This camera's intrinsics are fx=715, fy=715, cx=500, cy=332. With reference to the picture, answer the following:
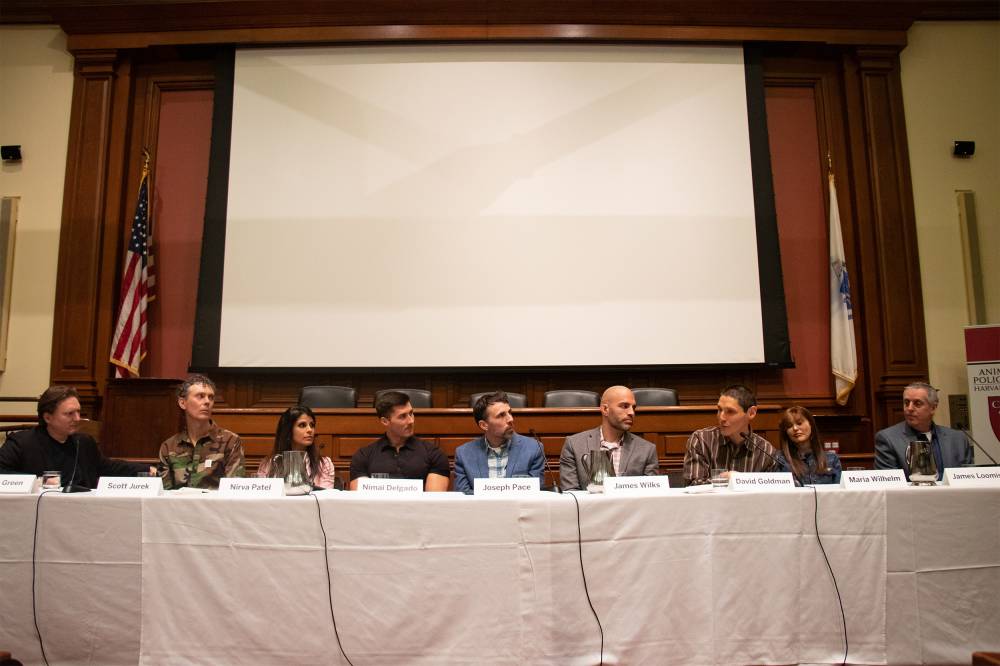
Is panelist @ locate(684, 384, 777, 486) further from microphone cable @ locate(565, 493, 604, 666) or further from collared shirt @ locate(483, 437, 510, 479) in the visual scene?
microphone cable @ locate(565, 493, 604, 666)

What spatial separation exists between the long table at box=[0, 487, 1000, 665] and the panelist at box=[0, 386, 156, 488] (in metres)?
0.95

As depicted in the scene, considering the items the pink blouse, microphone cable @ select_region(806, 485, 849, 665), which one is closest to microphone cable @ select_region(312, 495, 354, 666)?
the pink blouse

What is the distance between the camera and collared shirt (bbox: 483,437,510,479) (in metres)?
3.35

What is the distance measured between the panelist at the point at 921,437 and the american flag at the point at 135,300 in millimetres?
5337

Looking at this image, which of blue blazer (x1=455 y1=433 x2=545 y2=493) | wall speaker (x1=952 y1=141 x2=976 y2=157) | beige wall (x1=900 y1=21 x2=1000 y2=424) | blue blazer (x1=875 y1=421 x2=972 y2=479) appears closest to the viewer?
blue blazer (x1=455 y1=433 x2=545 y2=493)

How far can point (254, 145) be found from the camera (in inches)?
238

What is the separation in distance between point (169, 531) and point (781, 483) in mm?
1930

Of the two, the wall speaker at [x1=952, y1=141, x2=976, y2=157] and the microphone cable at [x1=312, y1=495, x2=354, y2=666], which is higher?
the wall speaker at [x1=952, y1=141, x2=976, y2=157]

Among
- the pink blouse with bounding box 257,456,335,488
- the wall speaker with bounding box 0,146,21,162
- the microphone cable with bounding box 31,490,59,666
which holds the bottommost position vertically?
the microphone cable with bounding box 31,490,59,666

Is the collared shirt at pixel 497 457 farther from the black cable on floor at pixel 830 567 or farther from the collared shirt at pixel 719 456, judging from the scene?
the black cable on floor at pixel 830 567

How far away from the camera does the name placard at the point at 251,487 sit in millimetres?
2246

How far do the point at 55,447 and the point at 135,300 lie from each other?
2998 millimetres

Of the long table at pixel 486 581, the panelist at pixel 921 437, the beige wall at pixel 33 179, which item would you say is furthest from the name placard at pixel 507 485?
the beige wall at pixel 33 179

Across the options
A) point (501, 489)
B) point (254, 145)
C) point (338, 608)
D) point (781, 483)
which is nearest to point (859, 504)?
point (781, 483)
